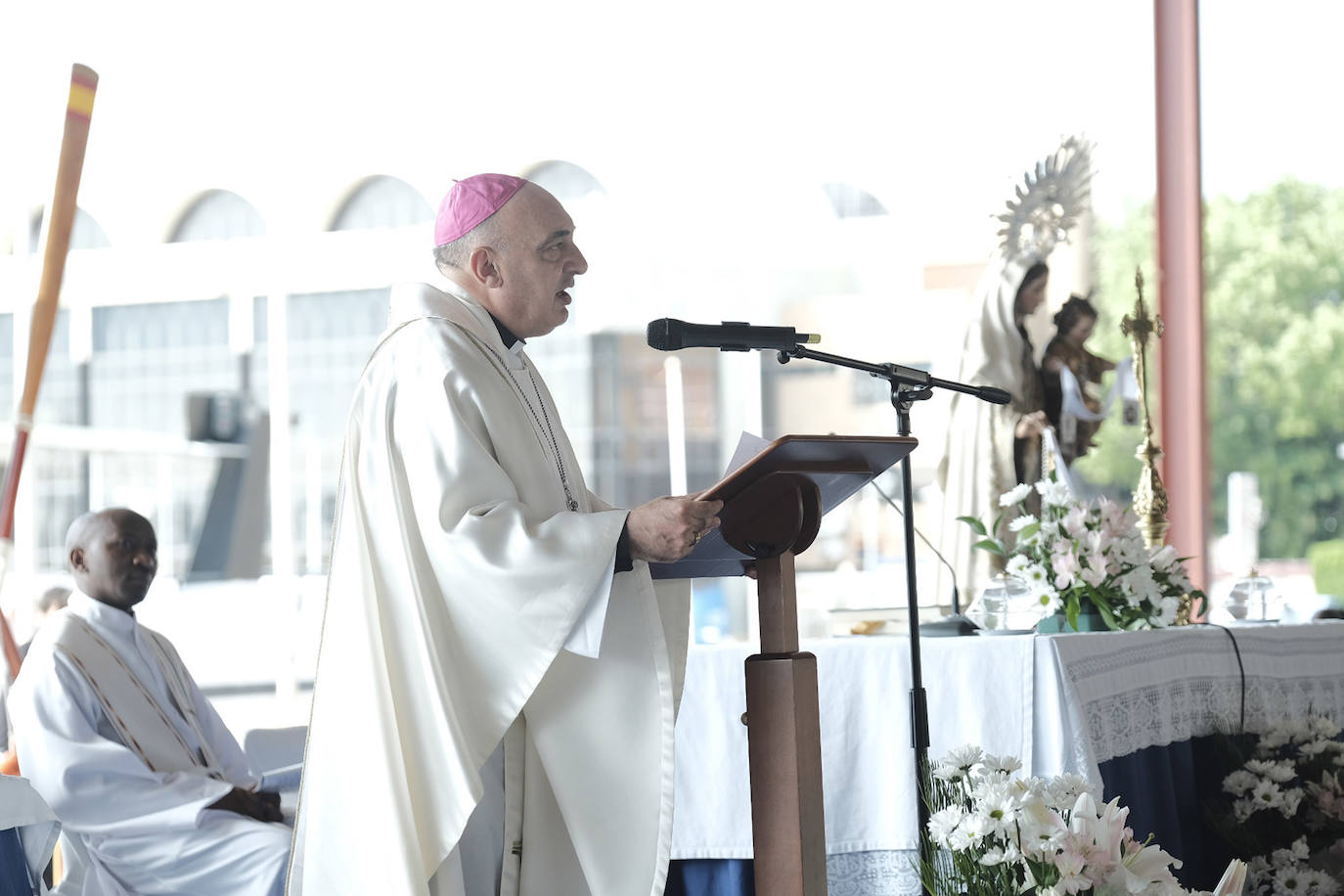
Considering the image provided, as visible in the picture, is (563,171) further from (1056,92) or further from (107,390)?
(107,390)

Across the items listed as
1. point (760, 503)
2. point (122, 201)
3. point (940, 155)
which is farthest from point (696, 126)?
point (760, 503)

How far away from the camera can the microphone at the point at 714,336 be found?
6.59 ft

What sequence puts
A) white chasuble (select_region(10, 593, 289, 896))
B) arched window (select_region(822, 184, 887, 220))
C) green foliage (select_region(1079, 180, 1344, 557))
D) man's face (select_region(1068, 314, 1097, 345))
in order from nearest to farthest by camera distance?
white chasuble (select_region(10, 593, 289, 896)) → man's face (select_region(1068, 314, 1097, 345)) → arched window (select_region(822, 184, 887, 220)) → green foliage (select_region(1079, 180, 1344, 557))

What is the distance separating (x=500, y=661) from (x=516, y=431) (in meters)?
0.35

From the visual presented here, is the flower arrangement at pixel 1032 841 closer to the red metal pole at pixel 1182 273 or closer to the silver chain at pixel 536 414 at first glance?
the silver chain at pixel 536 414

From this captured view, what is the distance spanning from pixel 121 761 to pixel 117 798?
2.9 inches

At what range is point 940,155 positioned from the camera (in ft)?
27.6

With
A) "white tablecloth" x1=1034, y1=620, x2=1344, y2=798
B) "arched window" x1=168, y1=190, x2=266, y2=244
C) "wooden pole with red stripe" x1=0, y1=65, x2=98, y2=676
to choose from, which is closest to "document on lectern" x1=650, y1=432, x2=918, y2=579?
"white tablecloth" x1=1034, y1=620, x2=1344, y2=798

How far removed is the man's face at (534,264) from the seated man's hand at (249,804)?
1341 mm

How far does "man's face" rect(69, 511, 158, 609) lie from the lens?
10.8 ft

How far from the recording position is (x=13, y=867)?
2441 mm

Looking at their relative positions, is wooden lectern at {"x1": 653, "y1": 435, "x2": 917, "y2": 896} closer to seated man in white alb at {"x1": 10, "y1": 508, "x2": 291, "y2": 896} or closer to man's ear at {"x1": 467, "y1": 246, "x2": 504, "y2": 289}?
man's ear at {"x1": 467, "y1": 246, "x2": 504, "y2": 289}

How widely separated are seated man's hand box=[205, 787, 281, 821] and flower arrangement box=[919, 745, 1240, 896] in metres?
1.51

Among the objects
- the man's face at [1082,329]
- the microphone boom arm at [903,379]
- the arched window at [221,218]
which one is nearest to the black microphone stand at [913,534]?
the microphone boom arm at [903,379]
